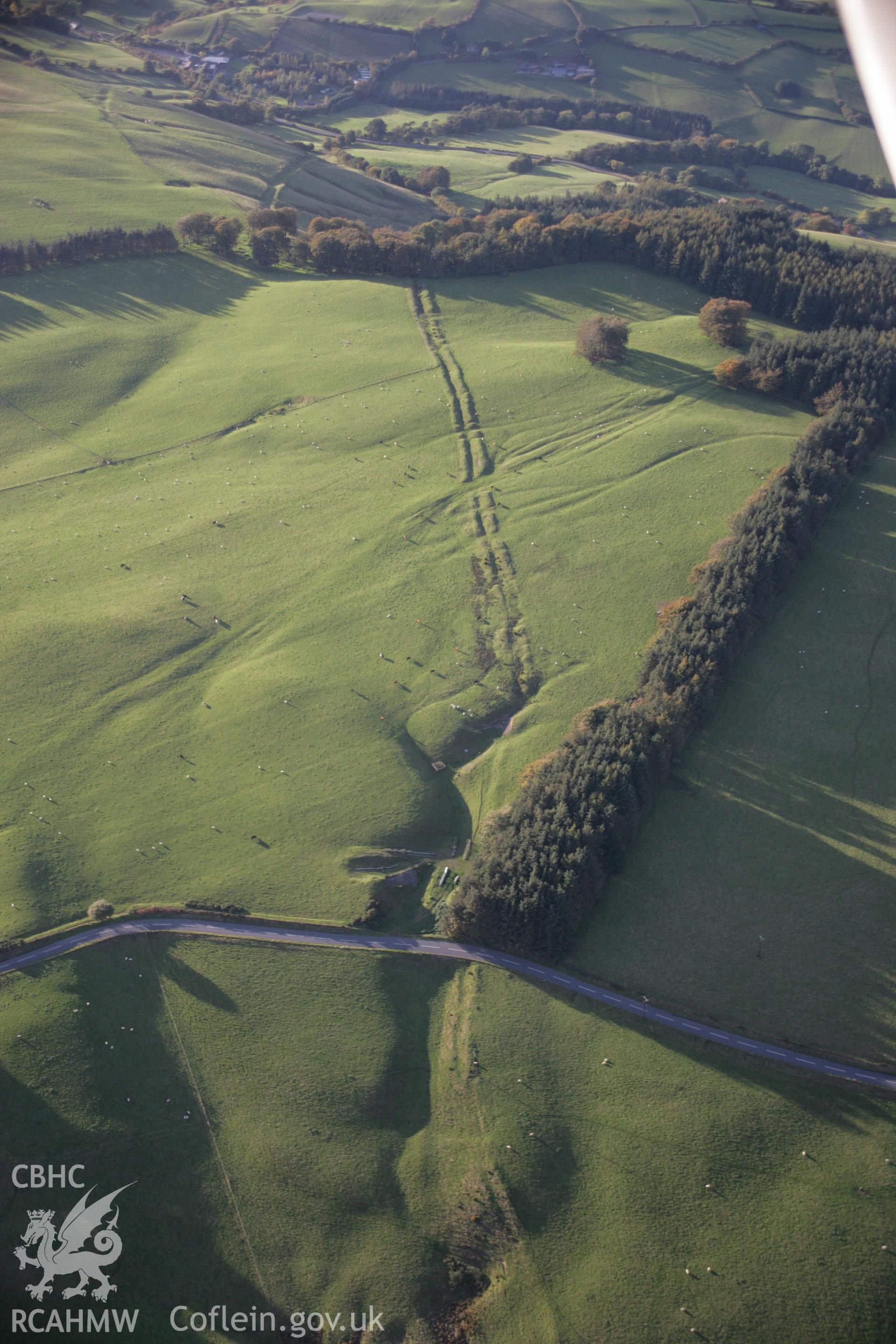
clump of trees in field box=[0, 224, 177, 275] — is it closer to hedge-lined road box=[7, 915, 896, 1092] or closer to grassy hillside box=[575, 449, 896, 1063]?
hedge-lined road box=[7, 915, 896, 1092]

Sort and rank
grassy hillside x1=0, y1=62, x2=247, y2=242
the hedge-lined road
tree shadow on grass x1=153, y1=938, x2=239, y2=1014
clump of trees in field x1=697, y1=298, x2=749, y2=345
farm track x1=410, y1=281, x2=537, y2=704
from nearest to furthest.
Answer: the hedge-lined road < tree shadow on grass x1=153, y1=938, x2=239, y2=1014 < farm track x1=410, y1=281, x2=537, y2=704 < clump of trees in field x1=697, y1=298, x2=749, y2=345 < grassy hillside x1=0, y1=62, x2=247, y2=242

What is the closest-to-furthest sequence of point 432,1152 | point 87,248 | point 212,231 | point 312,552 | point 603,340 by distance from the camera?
point 432,1152 < point 312,552 < point 603,340 < point 87,248 < point 212,231

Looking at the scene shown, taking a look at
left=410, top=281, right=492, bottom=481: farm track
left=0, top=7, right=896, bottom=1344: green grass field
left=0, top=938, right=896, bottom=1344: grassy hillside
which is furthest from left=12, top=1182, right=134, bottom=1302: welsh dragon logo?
left=410, top=281, right=492, bottom=481: farm track

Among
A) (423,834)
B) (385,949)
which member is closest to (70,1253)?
→ (385,949)

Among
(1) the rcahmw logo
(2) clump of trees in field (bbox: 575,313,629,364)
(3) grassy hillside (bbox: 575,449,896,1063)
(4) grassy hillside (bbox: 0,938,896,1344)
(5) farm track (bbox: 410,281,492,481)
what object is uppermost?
(2) clump of trees in field (bbox: 575,313,629,364)

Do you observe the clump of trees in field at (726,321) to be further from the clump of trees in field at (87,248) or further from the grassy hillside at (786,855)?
the clump of trees in field at (87,248)

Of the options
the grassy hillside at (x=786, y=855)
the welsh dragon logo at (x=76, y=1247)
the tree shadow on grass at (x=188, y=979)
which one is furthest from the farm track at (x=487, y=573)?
the welsh dragon logo at (x=76, y=1247)

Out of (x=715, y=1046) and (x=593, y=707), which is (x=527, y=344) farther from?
(x=715, y=1046)

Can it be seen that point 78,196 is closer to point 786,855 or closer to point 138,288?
point 138,288
